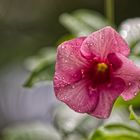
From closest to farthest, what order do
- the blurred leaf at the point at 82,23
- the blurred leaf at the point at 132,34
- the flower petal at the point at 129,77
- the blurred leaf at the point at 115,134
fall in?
the flower petal at the point at 129,77
the blurred leaf at the point at 115,134
the blurred leaf at the point at 132,34
the blurred leaf at the point at 82,23

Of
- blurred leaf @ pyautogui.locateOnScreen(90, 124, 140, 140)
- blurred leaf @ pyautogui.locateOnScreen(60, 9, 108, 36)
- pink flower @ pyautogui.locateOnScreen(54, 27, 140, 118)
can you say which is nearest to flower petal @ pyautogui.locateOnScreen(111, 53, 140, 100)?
pink flower @ pyautogui.locateOnScreen(54, 27, 140, 118)

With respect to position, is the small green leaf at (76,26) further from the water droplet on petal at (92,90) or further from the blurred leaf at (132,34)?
the water droplet on petal at (92,90)

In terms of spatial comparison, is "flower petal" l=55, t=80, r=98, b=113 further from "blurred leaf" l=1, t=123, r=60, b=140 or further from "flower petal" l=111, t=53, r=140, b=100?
"blurred leaf" l=1, t=123, r=60, b=140

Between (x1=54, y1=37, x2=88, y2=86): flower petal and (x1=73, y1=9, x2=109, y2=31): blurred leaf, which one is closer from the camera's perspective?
(x1=54, y1=37, x2=88, y2=86): flower petal

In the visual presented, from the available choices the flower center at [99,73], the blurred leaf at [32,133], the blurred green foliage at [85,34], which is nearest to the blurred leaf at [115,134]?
the blurred green foliage at [85,34]

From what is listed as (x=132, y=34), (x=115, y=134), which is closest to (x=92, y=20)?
(x=132, y=34)

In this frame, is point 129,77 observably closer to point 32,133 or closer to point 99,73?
point 99,73

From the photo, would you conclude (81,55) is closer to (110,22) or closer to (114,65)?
(114,65)
